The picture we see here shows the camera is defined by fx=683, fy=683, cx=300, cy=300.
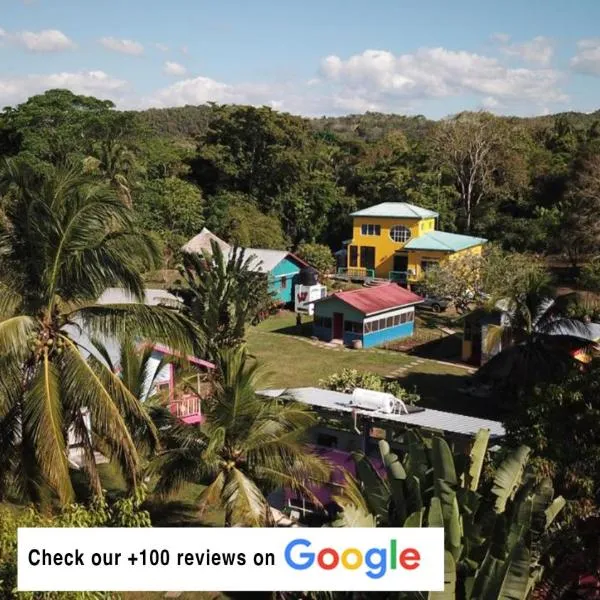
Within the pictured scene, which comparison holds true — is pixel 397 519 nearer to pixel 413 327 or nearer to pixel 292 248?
pixel 413 327

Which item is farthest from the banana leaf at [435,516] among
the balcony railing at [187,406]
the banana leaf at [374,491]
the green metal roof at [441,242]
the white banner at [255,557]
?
the green metal roof at [441,242]

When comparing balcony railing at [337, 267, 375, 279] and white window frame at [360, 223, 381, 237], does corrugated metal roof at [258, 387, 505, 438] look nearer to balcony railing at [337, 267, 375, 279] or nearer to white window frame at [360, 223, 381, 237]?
balcony railing at [337, 267, 375, 279]

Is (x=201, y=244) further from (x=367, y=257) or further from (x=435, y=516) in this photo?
(x=435, y=516)

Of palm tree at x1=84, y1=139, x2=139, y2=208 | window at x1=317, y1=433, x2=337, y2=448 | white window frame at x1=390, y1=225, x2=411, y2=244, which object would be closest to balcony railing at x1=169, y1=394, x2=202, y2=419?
window at x1=317, y1=433, x2=337, y2=448

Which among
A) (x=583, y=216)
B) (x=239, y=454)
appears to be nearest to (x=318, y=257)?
(x=583, y=216)

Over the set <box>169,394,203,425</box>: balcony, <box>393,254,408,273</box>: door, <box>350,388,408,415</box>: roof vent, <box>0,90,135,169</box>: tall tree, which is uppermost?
<box>0,90,135,169</box>: tall tree

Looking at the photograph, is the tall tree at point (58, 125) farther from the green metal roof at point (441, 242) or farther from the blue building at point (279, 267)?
the green metal roof at point (441, 242)
